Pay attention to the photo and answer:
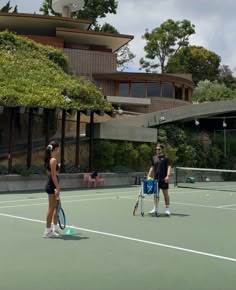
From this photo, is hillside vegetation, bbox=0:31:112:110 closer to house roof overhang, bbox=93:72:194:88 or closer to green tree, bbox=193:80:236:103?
house roof overhang, bbox=93:72:194:88

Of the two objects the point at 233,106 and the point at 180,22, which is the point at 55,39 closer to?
the point at 233,106

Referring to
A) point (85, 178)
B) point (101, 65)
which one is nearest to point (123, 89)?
point (101, 65)

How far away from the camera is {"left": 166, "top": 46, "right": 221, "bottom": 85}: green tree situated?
67.7 meters

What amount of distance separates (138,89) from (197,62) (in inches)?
1299

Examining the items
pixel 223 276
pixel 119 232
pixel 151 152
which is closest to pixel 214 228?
pixel 119 232

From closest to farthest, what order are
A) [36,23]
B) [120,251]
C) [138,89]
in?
1. [120,251]
2. [36,23]
3. [138,89]

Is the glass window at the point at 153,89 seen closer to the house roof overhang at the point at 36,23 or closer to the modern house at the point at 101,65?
the modern house at the point at 101,65

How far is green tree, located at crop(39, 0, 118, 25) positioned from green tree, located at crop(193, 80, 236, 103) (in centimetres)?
1388

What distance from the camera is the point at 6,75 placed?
80.6 feet

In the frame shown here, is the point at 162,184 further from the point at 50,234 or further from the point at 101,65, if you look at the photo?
the point at 101,65

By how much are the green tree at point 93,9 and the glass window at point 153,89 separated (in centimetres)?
1709

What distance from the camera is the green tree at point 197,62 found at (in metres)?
67.7

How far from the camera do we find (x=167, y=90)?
140 ft

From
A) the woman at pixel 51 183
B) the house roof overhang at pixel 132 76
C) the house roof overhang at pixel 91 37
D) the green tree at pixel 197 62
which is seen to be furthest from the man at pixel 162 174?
the green tree at pixel 197 62
